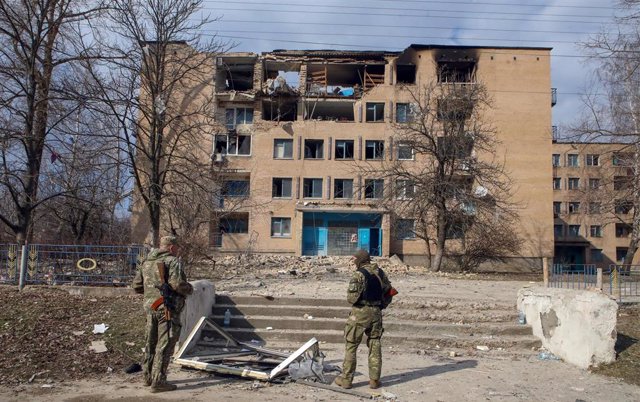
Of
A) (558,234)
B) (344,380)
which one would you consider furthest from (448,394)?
(558,234)

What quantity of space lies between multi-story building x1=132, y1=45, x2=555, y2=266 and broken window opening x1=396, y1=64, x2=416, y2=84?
0.15 meters

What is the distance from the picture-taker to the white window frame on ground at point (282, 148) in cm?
4066

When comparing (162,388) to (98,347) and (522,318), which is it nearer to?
(98,347)

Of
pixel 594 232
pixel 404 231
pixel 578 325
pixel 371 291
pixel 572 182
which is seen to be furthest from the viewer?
pixel 572 182

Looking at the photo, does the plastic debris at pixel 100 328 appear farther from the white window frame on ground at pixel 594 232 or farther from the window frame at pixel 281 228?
the white window frame on ground at pixel 594 232

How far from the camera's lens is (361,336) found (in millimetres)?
6902

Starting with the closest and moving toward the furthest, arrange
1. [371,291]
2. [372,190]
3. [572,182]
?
1. [371,291]
2. [372,190]
3. [572,182]

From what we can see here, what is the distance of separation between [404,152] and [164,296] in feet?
99.8

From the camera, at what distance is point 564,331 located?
8.96 meters

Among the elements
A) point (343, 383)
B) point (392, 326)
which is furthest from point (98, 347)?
point (392, 326)

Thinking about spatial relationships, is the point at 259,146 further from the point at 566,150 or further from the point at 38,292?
the point at 566,150

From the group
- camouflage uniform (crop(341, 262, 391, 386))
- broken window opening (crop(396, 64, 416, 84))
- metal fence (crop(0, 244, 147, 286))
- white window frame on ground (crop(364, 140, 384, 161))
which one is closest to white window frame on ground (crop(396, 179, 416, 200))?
white window frame on ground (crop(364, 140, 384, 161))

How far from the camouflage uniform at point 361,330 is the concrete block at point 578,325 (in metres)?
3.96

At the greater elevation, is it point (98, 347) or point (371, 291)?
point (371, 291)
